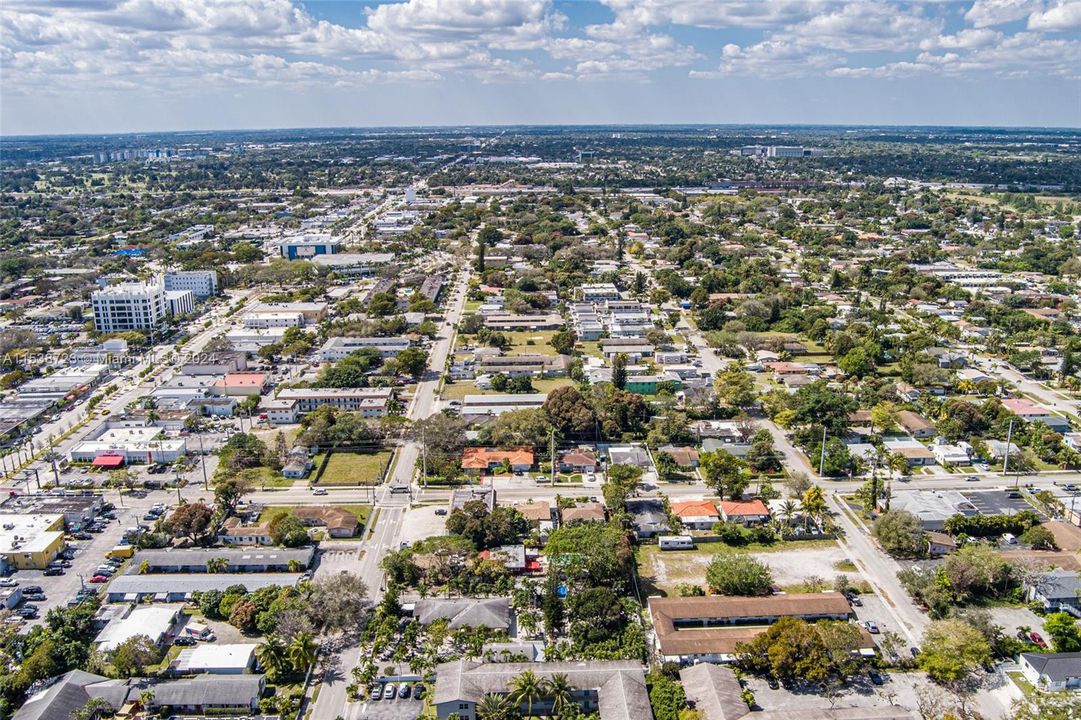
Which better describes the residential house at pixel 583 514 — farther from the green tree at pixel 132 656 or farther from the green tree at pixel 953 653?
the green tree at pixel 132 656

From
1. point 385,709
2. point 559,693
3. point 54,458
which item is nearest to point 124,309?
point 54,458

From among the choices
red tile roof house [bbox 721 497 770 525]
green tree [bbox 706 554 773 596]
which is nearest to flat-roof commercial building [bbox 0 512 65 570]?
green tree [bbox 706 554 773 596]

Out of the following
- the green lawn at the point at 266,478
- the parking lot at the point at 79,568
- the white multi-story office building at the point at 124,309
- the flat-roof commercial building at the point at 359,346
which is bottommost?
the parking lot at the point at 79,568

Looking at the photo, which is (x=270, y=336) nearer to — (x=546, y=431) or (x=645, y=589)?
(x=546, y=431)

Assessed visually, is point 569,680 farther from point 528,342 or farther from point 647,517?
point 528,342

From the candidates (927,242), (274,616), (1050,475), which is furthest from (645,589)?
(927,242)

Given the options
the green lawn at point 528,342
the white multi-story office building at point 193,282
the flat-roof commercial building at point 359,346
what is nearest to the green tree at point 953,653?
the green lawn at point 528,342

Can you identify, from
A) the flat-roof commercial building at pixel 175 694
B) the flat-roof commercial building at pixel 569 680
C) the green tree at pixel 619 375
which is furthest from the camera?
the green tree at pixel 619 375
